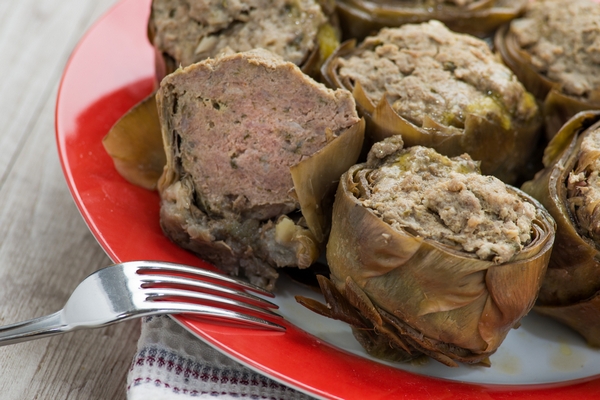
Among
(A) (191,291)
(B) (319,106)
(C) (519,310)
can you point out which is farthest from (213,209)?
(C) (519,310)

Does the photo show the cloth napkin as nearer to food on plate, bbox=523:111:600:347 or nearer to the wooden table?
the wooden table

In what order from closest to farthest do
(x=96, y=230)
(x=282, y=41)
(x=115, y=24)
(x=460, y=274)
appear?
1. (x=460, y=274)
2. (x=96, y=230)
3. (x=282, y=41)
4. (x=115, y=24)

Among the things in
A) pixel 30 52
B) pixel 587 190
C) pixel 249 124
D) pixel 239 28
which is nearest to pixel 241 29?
pixel 239 28

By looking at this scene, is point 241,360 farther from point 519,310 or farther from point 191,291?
point 519,310

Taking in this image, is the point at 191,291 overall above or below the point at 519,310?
above

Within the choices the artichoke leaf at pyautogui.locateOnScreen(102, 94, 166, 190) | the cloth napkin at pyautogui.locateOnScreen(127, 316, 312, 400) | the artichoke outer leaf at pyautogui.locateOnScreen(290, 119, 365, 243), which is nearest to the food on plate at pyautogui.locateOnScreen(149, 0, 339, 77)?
the artichoke leaf at pyautogui.locateOnScreen(102, 94, 166, 190)

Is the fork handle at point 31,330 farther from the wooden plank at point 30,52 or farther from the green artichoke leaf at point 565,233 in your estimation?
the green artichoke leaf at point 565,233

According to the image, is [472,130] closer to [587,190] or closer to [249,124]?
[587,190]

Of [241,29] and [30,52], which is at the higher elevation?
[241,29]
